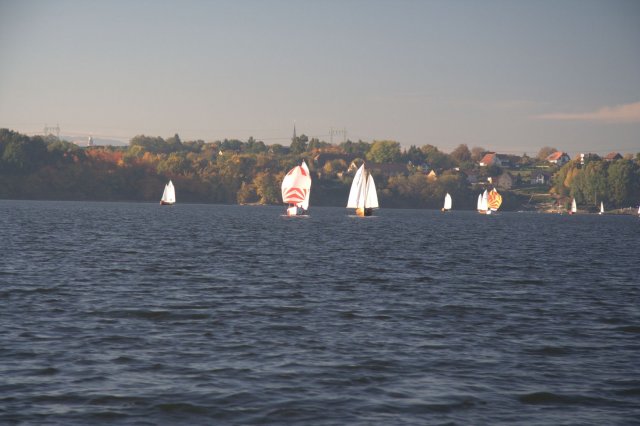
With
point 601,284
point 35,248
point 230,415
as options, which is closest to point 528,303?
point 601,284

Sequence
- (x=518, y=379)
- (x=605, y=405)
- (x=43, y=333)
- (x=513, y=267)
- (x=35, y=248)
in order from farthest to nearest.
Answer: (x=35, y=248) → (x=513, y=267) → (x=43, y=333) → (x=518, y=379) → (x=605, y=405)

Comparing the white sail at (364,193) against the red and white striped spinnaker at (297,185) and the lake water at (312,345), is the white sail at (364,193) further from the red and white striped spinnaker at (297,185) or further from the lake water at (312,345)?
the lake water at (312,345)

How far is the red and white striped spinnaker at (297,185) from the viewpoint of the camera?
151 metres

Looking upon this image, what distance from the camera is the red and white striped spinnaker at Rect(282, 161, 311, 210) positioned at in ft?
495

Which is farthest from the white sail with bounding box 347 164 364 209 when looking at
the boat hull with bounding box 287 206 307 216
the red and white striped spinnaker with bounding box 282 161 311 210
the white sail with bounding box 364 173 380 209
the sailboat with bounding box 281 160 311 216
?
the boat hull with bounding box 287 206 307 216

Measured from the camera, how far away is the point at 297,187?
156 meters

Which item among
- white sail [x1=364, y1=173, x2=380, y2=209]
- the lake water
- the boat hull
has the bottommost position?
the lake water

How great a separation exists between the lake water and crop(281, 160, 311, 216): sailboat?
97.5m

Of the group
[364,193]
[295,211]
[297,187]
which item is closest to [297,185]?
[297,187]

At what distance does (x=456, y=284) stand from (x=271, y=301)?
12897mm

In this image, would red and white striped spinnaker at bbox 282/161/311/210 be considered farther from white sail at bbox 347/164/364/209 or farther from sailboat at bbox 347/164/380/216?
sailboat at bbox 347/164/380/216

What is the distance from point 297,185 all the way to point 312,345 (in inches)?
5074

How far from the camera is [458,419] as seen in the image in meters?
19.0

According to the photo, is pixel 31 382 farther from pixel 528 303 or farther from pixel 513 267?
pixel 513 267
